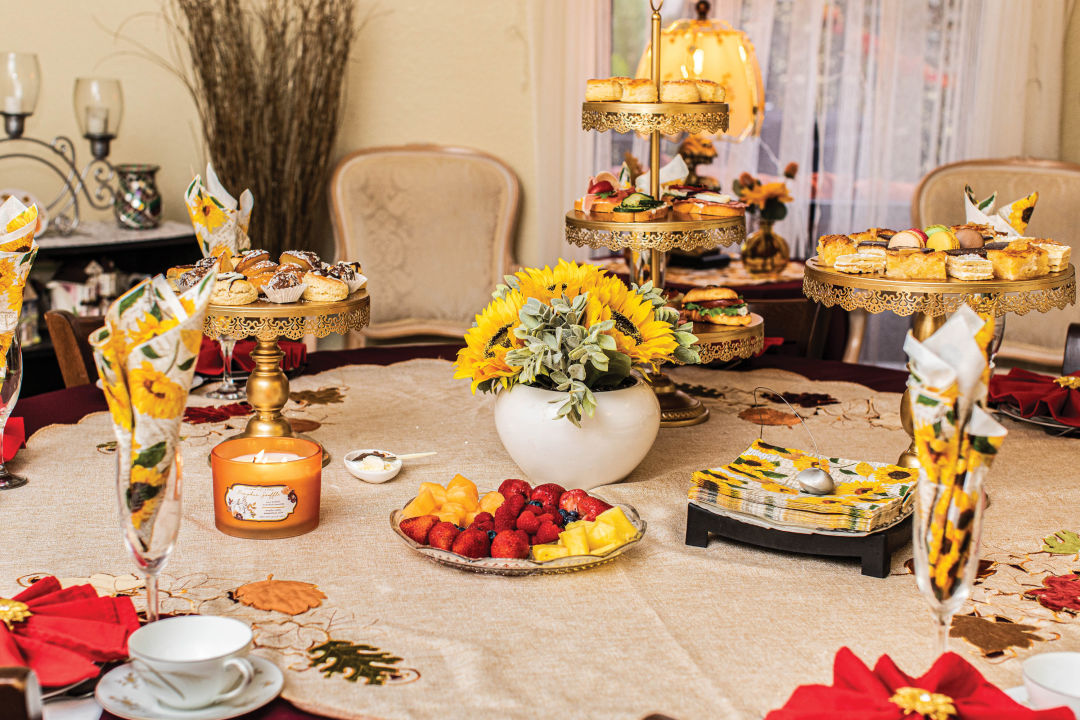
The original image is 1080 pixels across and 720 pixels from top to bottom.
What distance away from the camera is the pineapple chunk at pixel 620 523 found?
1443 mm

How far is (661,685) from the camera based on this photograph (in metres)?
1.16

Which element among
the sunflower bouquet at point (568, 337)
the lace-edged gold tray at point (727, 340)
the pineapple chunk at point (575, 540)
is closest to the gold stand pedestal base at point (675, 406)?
the lace-edged gold tray at point (727, 340)

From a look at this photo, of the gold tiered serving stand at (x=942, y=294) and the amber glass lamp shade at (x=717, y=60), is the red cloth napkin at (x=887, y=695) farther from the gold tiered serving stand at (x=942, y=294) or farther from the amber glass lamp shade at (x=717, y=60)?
the amber glass lamp shade at (x=717, y=60)

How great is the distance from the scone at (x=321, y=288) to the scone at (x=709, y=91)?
86cm

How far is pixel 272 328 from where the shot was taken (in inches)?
70.8

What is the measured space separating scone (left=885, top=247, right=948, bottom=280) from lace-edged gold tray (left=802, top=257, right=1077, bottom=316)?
0.05 ft

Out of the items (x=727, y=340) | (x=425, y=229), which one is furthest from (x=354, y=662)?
(x=425, y=229)

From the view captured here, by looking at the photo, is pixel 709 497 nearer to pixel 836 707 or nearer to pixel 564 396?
pixel 564 396

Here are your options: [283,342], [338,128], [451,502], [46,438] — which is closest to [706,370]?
[283,342]

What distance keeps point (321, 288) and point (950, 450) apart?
115 cm

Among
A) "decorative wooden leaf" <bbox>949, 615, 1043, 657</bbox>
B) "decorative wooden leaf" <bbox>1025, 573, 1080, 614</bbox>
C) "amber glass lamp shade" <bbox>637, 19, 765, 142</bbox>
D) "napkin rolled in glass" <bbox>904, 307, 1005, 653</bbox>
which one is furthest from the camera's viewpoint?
"amber glass lamp shade" <bbox>637, 19, 765, 142</bbox>

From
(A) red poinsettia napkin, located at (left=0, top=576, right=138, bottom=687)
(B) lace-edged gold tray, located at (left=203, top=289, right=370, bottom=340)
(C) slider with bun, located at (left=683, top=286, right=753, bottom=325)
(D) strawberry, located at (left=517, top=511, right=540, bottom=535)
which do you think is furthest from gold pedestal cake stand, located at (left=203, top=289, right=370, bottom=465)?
A: (C) slider with bun, located at (left=683, top=286, right=753, bottom=325)

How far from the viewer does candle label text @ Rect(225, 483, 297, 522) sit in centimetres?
152

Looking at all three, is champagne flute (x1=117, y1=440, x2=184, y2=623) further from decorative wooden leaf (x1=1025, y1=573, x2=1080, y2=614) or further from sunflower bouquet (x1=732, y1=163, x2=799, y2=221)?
sunflower bouquet (x1=732, y1=163, x2=799, y2=221)
